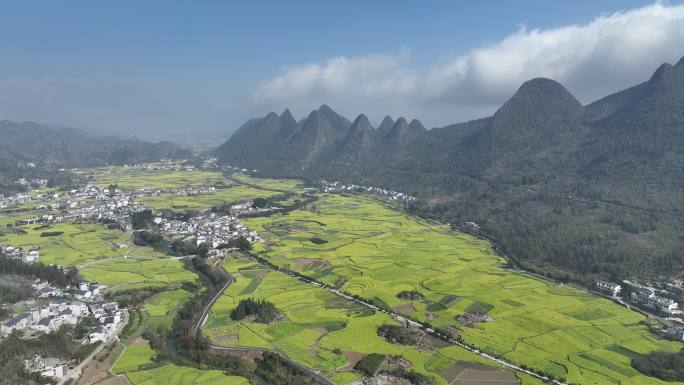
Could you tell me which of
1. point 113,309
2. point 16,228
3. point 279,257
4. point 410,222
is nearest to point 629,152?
point 410,222

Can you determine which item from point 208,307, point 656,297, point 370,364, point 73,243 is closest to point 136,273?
point 208,307

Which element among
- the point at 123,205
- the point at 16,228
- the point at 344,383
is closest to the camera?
the point at 344,383

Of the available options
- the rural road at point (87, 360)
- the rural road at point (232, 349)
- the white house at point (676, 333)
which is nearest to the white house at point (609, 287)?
the white house at point (676, 333)

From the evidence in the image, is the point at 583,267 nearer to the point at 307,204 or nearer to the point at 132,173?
the point at 307,204

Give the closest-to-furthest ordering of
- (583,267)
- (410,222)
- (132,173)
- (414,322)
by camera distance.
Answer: (414,322), (583,267), (410,222), (132,173)

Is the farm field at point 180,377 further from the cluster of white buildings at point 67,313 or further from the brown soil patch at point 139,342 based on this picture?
the cluster of white buildings at point 67,313

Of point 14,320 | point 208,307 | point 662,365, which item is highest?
point 662,365

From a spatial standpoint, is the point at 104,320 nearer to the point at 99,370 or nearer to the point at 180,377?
the point at 99,370
